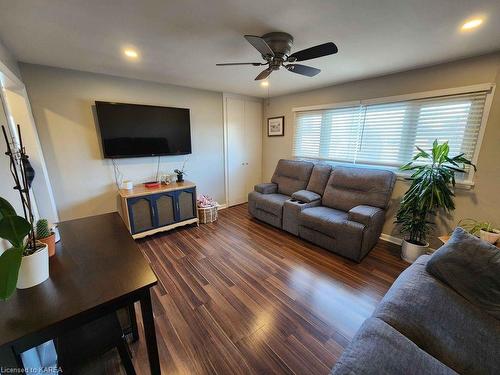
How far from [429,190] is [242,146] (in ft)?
10.4

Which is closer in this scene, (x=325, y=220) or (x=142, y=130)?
(x=325, y=220)

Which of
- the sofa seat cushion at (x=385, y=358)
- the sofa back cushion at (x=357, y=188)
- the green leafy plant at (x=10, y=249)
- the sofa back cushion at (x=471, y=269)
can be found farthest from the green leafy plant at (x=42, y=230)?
the sofa back cushion at (x=357, y=188)

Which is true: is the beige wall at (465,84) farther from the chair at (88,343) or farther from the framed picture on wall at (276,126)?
the chair at (88,343)

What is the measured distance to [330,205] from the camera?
10.2 ft

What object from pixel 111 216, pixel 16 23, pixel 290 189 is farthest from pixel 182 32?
pixel 290 189

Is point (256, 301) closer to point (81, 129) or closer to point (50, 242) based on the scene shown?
point (50, 242)

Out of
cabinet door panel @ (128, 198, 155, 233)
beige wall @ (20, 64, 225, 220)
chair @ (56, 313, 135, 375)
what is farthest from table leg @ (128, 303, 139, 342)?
beige wall @ (20, 64, 225, 220)

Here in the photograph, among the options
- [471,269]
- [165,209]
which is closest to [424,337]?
[471,269]

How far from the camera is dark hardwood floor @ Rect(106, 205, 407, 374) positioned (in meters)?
1.42

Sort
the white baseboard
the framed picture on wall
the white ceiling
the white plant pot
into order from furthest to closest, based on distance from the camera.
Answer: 1. the framed picture on wall
2. the white baseboard
3. the white ceiling
4. the white plant pot

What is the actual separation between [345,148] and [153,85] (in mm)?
3186

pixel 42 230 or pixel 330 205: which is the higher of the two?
pixel 42 230

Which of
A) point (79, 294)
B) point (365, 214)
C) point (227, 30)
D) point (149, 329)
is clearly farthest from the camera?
point (365, 214)

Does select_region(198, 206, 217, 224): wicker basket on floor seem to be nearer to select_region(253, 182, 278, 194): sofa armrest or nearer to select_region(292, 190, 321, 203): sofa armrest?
→ select_region(253, 182, 278, 194): sofa armrest
